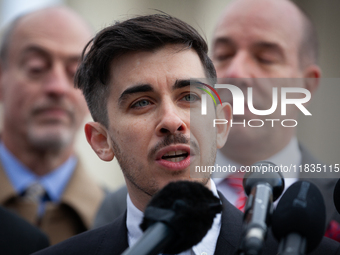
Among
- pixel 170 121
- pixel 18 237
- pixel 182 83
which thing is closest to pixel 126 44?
pixel 182 83

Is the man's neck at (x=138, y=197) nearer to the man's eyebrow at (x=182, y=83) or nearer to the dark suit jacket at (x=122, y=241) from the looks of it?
the dark suit jacket at (x=122, y=241)

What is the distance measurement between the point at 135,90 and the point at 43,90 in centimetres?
264

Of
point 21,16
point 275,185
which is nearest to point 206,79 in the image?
point 275,185

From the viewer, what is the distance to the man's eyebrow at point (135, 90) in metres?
2.55

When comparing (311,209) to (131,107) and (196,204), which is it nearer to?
(196,204)

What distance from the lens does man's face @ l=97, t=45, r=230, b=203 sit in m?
2.43

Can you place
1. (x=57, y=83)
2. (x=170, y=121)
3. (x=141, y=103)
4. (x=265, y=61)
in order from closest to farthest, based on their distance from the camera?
(x=170, y=121)
(x=141, y=103)
(x=265, y=61)
(x=57, y=83)

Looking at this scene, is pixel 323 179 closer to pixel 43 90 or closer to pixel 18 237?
pixel 18 237

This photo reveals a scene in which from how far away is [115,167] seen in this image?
916 centimetres

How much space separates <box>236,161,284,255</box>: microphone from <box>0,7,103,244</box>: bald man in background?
3.08 m

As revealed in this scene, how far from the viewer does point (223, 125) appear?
2832 millimetres

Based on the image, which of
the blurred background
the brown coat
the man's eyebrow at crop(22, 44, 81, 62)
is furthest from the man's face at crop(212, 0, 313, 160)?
the brown coat

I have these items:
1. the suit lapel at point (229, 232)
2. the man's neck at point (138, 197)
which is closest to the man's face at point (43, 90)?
the man's neck at point (138, 197)

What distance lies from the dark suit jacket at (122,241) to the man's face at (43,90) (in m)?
2.38
